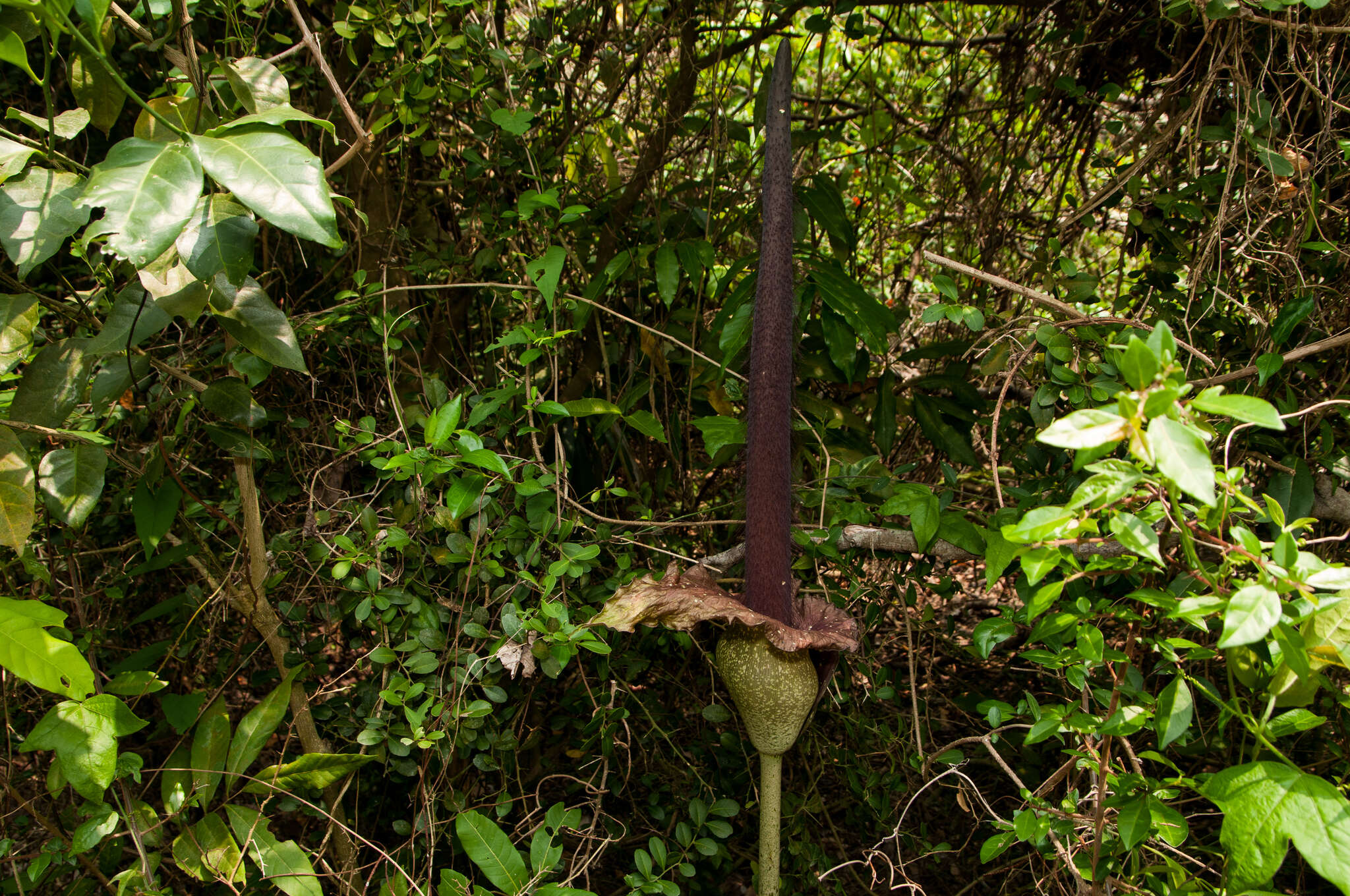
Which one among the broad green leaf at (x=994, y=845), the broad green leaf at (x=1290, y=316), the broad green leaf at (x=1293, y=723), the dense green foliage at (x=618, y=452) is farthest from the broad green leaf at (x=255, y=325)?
the broad green leaf at (x=1290, y=316)

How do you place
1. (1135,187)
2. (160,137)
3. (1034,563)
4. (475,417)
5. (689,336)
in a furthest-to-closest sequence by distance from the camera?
(689,336) < (1135,187) < (475,417) < (160,137) < (1034,563)

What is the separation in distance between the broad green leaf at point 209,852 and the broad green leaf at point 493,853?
29cm

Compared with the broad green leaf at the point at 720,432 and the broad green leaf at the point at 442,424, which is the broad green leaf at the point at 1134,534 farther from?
the broad green leaf at the point at 442,424

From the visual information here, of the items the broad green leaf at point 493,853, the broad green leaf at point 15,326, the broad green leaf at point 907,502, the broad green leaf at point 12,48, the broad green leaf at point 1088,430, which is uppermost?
the broad green leaf at point 12,48

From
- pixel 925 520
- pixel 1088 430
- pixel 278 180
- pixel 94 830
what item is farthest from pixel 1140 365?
pixel 94 830

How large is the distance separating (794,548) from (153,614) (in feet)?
3.40

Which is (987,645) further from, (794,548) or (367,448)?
(367,448)

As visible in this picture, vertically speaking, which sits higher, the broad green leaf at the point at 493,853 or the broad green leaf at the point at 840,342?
the broad green leaf at the point at 840,342

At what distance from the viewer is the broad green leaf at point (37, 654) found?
2.90 feet

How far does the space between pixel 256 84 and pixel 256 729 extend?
2.80 ft

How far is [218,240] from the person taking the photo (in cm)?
87

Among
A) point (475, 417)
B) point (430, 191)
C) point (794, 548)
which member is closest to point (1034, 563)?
point (794, 548)

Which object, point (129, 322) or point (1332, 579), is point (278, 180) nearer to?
point (129, 322)

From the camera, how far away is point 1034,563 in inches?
29.1
